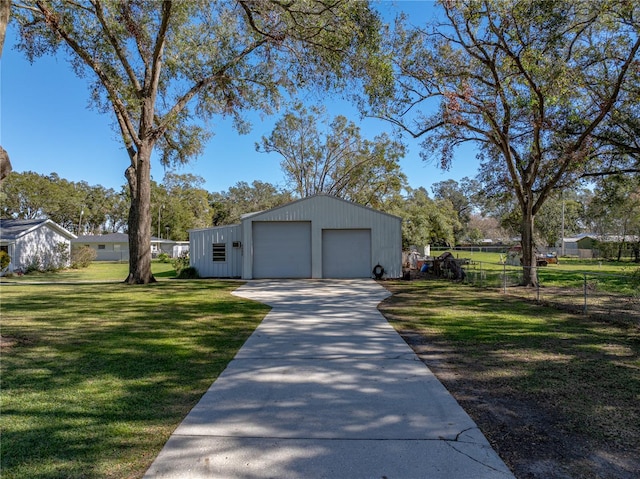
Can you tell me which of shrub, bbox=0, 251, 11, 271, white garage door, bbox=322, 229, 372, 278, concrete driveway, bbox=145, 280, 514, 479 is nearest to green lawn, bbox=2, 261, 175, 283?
shrub, bbox=0, 251, 11, 271

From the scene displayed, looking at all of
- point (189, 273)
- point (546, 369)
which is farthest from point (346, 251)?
point (546, 369)

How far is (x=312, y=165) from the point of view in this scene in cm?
3538

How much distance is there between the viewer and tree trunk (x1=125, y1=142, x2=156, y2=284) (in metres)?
15.9

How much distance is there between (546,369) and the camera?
16.8 feet

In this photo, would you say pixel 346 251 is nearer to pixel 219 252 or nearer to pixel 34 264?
pixel 219 252

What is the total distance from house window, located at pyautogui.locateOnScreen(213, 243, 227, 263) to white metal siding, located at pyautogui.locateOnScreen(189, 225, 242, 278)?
10 cm

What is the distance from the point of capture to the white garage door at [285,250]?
19.1m

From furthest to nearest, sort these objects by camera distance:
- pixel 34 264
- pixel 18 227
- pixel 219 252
Result: pixel 18 227 < pixel 34 264 < pixel 219 252

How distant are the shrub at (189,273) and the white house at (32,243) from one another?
1332cm

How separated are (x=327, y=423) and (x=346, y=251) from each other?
51.4ft

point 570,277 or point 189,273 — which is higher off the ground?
point 189,273

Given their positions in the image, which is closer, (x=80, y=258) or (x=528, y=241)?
(x=528, y=241)

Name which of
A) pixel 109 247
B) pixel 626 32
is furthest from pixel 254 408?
pixel 109 247

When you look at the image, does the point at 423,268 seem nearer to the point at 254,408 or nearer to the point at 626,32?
the point at 626,32
